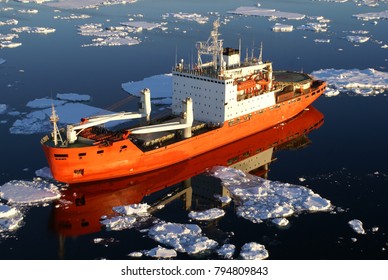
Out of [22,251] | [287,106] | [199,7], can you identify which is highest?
[199,7]

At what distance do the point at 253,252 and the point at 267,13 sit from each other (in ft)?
144

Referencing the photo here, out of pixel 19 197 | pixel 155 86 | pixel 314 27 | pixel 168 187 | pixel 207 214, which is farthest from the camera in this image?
pixel 314 27

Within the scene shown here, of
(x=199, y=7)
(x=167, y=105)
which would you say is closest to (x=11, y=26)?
(x=199, y=7)

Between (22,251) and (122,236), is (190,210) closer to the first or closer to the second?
(122,236)

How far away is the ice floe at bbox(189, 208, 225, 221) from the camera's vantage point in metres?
17.1

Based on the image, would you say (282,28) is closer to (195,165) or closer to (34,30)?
(34,30)

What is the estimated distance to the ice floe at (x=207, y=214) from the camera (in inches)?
674

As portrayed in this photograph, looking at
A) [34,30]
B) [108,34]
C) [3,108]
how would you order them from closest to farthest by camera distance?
[3,108]
[108,34]
[34,30]

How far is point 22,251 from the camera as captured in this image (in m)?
15.1

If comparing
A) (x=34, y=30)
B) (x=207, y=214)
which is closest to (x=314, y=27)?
(x=34, y=30)

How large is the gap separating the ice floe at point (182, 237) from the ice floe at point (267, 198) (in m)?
1.99

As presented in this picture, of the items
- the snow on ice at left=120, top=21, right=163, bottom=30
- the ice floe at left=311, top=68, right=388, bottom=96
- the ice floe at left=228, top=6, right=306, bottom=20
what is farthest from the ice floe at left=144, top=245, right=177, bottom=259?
the ice floe at left=228, top=6, right=306, bottom=20

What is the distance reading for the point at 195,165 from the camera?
72.1ft

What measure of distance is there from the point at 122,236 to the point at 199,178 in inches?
213
